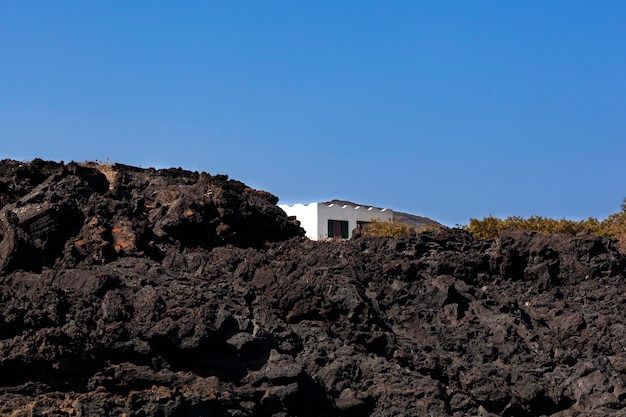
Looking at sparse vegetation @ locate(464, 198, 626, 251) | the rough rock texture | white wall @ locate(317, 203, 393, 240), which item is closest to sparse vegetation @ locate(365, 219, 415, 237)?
sparse vegetation @ locate(464, 198, 626, 251)

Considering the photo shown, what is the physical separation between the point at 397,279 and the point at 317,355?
4058mm

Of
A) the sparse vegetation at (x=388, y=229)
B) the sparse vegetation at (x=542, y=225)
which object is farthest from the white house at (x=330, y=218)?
the sparse vegetation at (x=542, y=225)

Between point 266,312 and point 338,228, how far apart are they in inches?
1142

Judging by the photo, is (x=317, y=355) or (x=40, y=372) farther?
(x=317, y=355)

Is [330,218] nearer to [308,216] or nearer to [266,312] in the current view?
[308,216]

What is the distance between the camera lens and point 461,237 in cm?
2116

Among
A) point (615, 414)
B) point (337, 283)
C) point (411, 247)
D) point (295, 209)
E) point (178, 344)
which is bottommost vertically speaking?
point (615, 414)

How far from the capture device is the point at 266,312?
44.4 ft

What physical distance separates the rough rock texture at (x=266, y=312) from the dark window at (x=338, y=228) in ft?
68.7

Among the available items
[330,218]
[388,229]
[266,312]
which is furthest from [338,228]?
[266,312]

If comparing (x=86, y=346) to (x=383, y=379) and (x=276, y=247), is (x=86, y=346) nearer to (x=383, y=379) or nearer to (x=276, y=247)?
(x=383, y=379)

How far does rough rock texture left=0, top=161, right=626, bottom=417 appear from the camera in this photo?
1098 centimetres

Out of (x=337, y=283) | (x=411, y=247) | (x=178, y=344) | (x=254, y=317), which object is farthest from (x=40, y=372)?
(x=411, y=247)

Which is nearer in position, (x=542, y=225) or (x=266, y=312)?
(x=266, y=312)
